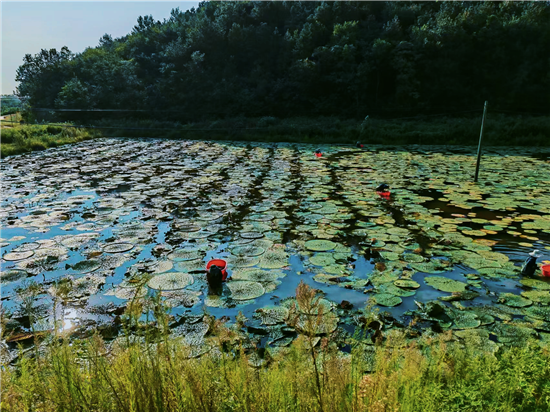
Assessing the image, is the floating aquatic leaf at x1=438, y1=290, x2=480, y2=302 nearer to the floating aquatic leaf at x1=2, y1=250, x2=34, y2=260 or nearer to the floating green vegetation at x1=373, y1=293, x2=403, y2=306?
the floating green vegetation at x1=373, y1=293, x2=403, y2=306

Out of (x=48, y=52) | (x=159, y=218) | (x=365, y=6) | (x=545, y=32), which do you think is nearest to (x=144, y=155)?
(x=159, y=218)

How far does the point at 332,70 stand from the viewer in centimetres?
1909

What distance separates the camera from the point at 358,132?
13.9 m

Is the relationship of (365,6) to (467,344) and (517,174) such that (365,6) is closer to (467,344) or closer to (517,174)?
(517,174)

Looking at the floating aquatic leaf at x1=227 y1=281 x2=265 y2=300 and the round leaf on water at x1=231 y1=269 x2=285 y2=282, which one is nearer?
the floating aquatic leaf at x1=227 y1=281 x2=265 y2=300

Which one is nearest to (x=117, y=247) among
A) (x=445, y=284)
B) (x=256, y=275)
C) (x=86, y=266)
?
(x=86, y=266)

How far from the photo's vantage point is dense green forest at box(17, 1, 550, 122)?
1861cm

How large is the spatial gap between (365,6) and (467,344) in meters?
24.4

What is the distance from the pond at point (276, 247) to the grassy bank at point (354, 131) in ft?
19.5

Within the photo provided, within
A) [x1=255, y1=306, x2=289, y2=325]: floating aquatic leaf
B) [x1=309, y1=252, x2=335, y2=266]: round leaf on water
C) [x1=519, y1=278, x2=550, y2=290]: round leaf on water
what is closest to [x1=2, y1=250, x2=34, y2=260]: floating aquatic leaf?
[x1=255, y1=306, x2=289, y2=325]: floating aquatic leaf

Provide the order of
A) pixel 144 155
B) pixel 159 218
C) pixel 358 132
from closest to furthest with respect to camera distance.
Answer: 1. pixel 159 218
2. pixel 144 155
3. pixel 358 132

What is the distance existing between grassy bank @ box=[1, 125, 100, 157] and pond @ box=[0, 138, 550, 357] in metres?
2.68

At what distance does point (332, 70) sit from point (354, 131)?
21.9 feet

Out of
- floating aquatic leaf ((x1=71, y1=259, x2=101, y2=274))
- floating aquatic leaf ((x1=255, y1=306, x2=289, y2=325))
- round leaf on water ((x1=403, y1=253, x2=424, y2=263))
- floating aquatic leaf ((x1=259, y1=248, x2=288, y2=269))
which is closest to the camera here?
Result: floating aquatic leaf ((x1=255, y1=306, x2=289, y2=325))
